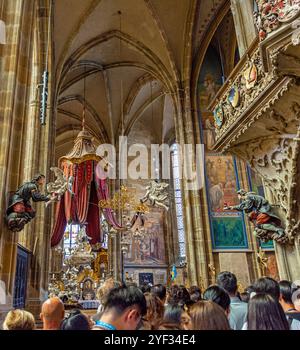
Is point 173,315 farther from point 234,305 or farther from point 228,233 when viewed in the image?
point 228,233

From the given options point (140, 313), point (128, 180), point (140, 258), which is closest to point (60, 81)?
point (128, 180)

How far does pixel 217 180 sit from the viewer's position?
11.5 m

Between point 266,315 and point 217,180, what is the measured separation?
10080mm

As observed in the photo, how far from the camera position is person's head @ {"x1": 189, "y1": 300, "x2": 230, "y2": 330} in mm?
1508

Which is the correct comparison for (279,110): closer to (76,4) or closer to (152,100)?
(76,4)

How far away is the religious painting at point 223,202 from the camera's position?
10648 millimetres

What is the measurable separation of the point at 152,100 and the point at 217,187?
7.98 metres

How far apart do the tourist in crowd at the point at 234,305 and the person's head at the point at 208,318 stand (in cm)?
107

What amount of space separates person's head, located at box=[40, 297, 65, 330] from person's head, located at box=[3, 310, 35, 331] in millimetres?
111

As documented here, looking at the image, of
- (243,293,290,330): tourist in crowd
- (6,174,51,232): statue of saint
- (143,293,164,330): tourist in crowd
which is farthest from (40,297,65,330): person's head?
(6,174,51,232): statue of saint

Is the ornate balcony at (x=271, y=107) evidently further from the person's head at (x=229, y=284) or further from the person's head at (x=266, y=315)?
the person's head at (x=266, y=315)

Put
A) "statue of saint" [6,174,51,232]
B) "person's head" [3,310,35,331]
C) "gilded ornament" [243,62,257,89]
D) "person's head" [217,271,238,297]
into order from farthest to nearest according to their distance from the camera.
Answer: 1. "gilded ornament" [243,62,257,89]
2. "statue of saint" [6,174,51,232]
3. "person's head" [217,271,238,297]
4. "person's head" [3,310,35,331]

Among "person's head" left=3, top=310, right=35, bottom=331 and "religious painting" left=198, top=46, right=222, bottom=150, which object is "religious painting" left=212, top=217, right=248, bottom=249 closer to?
"religious painting" left=198, top=46, right=222, bottom=150
